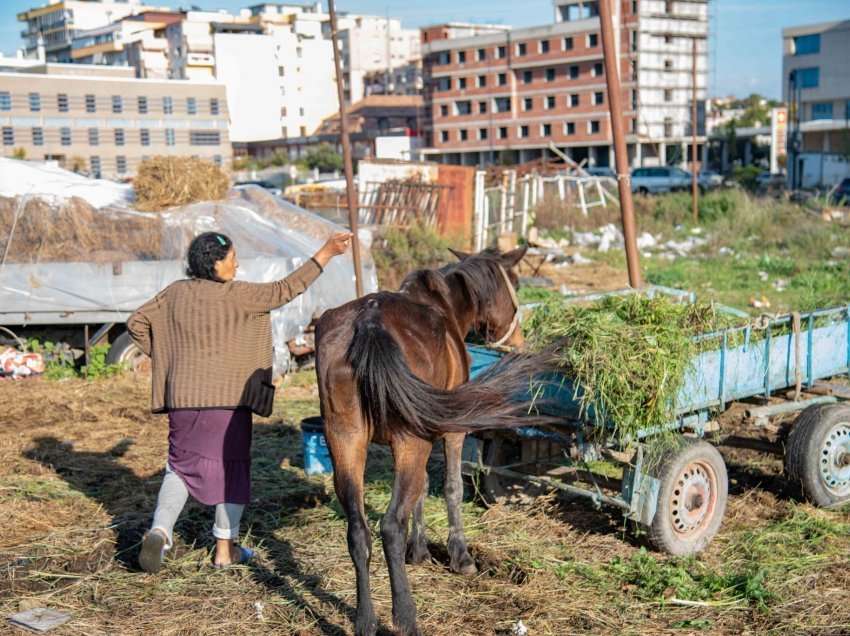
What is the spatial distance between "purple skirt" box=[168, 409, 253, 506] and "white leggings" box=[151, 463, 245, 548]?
39 millimetres

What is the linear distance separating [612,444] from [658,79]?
7712 cm

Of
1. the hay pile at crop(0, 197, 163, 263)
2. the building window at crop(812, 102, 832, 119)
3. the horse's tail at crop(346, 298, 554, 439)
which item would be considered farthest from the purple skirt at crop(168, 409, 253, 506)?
the building window at crop(812, 102, 832, 119)

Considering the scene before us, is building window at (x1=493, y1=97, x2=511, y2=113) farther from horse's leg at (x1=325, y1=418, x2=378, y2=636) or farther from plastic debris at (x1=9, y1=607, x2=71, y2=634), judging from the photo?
plastic debris at (x1=9, y1=607, x2=71, y2=634)

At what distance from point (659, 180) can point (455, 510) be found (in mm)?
42698

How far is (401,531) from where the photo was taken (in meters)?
4.23

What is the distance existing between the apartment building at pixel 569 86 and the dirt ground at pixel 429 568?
69.0 m

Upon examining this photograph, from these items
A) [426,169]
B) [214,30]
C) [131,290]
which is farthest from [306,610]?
[214,30]

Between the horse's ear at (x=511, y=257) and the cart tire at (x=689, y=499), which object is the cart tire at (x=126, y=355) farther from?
the cart tire at (x=689, y=499)

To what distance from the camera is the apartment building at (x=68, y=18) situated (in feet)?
423

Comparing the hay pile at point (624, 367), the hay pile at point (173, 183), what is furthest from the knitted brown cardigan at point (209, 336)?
the hay pile at point (173, 183)

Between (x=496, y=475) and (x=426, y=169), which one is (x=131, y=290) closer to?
(x=496, y=475)

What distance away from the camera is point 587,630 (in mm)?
4367

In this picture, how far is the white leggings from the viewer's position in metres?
4.84

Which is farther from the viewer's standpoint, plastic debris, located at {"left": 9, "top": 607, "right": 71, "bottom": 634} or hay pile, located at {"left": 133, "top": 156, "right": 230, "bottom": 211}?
hay pile, located at {"left": 133, "top": 156, "right": 230, "bottom": 211}
